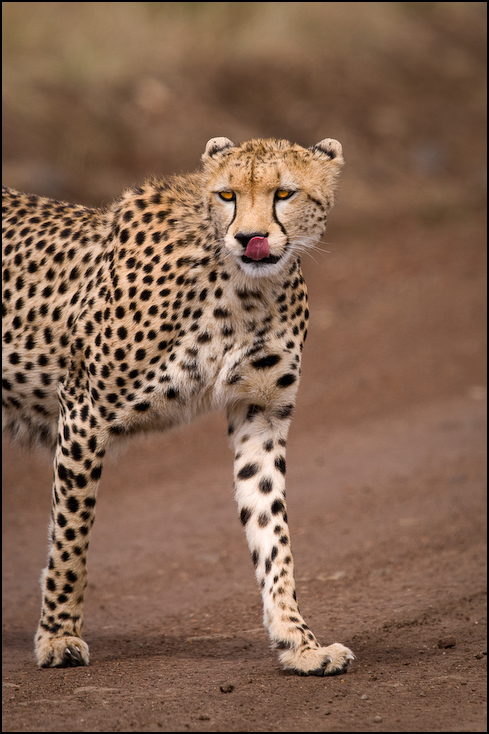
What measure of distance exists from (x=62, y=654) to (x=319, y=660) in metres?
0.98

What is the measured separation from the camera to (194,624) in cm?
434

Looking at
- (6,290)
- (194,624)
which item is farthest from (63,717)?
(6,290)

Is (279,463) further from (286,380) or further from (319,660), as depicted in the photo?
(319,660)

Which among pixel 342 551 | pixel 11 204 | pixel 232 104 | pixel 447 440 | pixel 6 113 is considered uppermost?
pixel 232 104

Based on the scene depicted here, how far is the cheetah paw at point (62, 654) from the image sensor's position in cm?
369

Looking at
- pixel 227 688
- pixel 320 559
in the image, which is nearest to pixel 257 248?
pixel 227 688

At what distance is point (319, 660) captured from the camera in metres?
3.39

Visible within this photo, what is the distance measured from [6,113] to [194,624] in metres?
7.91

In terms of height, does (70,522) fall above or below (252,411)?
below

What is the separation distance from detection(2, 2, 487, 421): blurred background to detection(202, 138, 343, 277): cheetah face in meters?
3.86

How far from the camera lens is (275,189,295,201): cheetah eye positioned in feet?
11.1

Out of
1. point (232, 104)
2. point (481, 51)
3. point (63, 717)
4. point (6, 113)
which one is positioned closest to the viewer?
point (63, 717)

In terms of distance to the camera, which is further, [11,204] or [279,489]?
[11,204]

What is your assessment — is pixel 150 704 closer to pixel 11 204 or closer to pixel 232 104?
pixel 11 204
